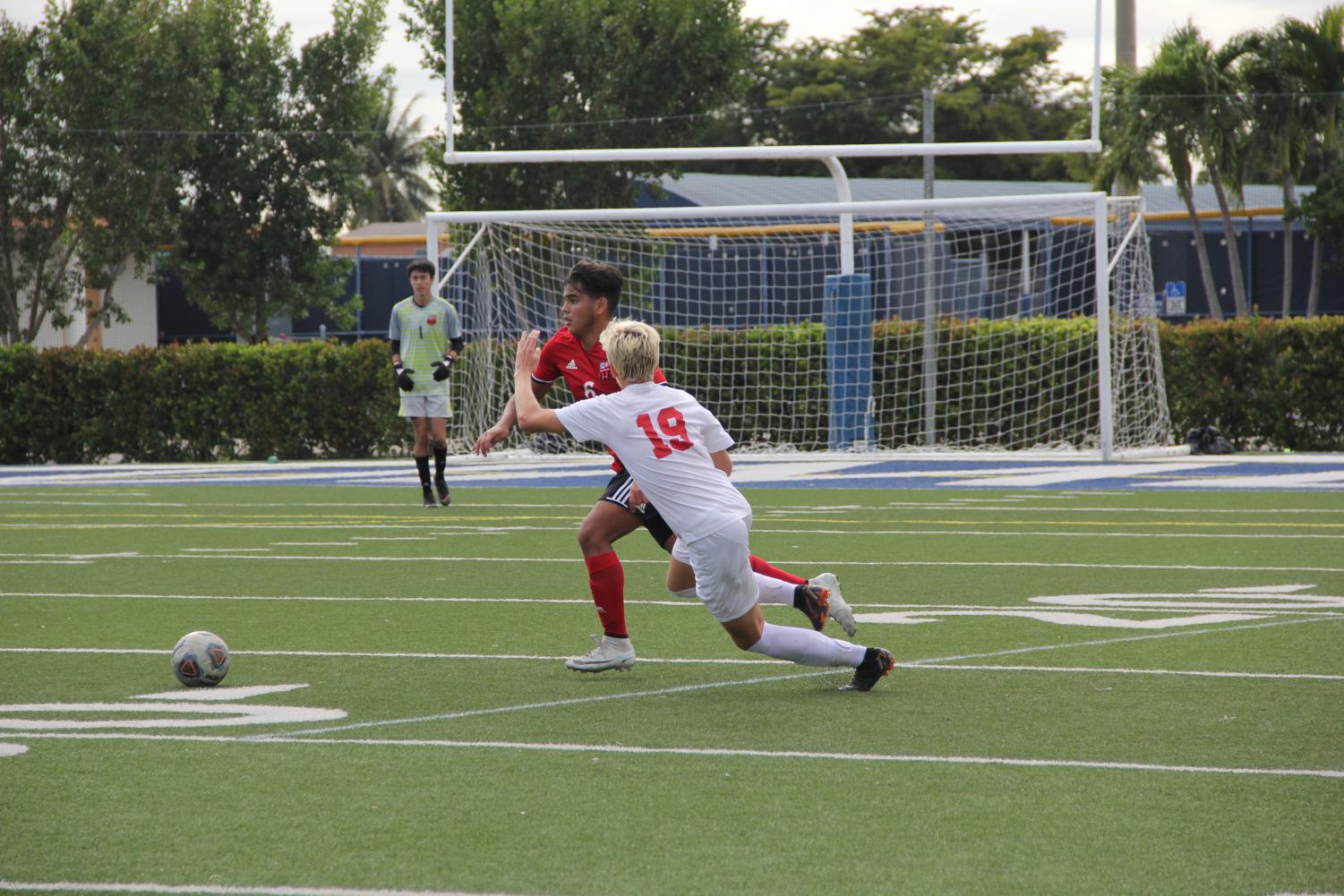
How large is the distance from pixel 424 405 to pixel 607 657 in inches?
337

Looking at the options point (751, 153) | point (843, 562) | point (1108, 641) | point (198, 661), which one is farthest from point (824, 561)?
point (751, 153)

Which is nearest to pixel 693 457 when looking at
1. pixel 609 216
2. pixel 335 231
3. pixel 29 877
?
pixel 29 877

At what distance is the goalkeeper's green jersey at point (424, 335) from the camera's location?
48.9 ft

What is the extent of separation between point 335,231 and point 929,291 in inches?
718

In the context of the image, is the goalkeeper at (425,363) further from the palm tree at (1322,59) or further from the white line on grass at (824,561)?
the palm tree at (1322,59)

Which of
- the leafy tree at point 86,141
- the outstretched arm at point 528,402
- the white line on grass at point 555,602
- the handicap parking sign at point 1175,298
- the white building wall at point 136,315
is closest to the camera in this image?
the outstretched arm at point 528,402

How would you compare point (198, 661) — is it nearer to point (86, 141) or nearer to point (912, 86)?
point (86, 141)

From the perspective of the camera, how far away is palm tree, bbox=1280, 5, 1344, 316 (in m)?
37.9

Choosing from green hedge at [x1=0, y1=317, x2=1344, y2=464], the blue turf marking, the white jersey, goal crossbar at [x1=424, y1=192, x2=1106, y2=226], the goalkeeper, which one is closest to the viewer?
the white jersey

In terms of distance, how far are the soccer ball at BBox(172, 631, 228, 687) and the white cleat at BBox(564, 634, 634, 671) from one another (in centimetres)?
131

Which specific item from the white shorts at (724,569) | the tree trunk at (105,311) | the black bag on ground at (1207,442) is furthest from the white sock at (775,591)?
the tree trunk at (105,311)

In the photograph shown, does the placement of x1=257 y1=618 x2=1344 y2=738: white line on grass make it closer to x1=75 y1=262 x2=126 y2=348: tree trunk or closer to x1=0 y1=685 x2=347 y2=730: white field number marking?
x1=0 y1=685 x2=347 y2=730: white field number marking

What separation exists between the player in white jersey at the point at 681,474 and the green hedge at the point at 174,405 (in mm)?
18281

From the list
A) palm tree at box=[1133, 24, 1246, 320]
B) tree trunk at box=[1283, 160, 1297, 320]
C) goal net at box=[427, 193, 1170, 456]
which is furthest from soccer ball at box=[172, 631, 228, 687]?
tree trunk at box=[1283, 160, 1297, 320]
